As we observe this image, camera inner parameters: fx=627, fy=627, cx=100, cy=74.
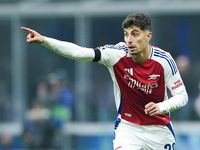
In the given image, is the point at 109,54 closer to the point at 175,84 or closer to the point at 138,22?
the point at 138,22

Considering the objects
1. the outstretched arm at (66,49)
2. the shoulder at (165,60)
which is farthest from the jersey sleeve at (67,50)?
the shoulder at (165,60)

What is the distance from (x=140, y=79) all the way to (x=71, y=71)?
7.19 m

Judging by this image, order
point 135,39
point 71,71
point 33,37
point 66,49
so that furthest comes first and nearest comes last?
point 71,71, point 135,39, point 66,49, point 33,37

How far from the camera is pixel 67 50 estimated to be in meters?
6.88

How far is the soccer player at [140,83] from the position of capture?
23.2 feet

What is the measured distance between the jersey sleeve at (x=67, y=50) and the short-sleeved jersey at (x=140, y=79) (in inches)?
5.6

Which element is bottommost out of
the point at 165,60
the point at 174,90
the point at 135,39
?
the point at 174,90

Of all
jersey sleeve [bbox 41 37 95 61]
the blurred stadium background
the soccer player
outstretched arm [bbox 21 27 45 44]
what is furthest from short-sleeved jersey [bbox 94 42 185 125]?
the blurred stadium background

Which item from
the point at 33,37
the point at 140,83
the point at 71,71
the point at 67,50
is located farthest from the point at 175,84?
the point at 71,71

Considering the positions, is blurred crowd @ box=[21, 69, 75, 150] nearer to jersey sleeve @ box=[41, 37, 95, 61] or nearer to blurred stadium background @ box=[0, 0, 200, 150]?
blurred stadium background @ box=[0, 0, 200, 150]

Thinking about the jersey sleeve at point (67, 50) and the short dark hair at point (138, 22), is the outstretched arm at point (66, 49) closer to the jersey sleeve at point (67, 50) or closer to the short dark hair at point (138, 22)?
the jersey sleeve at point (67, 50)

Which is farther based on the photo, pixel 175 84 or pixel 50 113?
pixel 50 113

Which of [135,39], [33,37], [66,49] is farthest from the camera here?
[135,39]

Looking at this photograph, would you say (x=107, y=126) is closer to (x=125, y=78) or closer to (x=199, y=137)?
(x=199, y=137)
